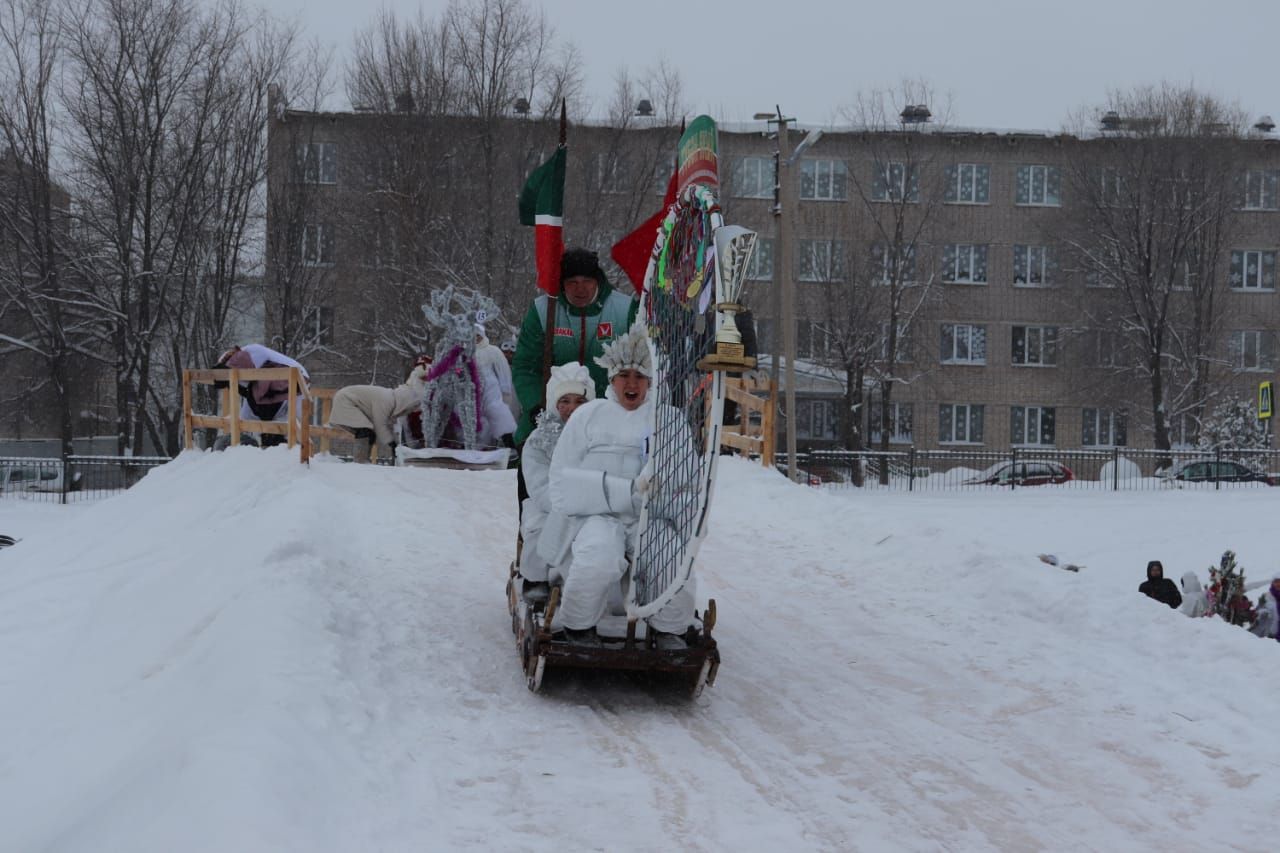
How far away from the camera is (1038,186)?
4522 centimetres

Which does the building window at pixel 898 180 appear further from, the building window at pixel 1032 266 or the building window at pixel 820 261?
the building window at pixel 1032 266

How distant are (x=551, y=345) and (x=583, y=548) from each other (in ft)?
6.15

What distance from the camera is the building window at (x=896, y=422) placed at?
4378 cm

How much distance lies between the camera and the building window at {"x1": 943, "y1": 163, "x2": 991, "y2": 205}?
44.4 metres

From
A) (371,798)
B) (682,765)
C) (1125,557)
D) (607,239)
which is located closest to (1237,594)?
(1125,557)

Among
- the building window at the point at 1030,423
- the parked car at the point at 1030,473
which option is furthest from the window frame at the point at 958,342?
the parked car at the point at 1030,473

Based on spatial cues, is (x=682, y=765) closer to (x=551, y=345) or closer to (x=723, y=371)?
(x=723, y=371)

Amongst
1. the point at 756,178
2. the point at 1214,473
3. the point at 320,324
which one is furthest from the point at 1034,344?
the point at 320,324

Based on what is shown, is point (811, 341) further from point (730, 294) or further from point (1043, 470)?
point (730, 294)

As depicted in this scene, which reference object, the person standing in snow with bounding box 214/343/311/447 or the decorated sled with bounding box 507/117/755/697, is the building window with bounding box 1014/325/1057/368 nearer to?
the person standing in snow with bounding box 214/343/311/447

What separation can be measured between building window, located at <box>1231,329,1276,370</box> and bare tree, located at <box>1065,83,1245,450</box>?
9.23 ft

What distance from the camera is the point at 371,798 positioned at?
4.84m

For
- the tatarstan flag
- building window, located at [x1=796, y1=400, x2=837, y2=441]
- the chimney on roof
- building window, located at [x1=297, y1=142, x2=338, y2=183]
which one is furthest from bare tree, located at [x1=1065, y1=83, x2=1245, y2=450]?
the tatarstan flag

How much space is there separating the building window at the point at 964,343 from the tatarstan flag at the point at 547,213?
38.8m
